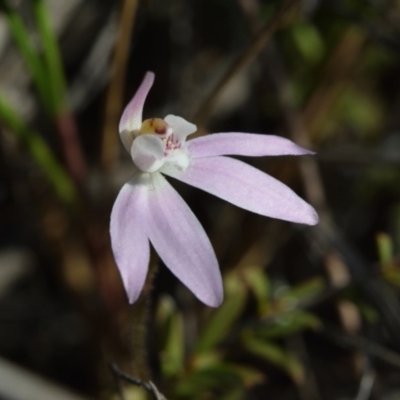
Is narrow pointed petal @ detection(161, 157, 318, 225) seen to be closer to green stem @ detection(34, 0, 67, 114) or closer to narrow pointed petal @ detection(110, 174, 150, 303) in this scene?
narrow pointed petal @ detection(110, 174, 150, 303)

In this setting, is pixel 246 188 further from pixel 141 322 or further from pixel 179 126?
pixel 141 322

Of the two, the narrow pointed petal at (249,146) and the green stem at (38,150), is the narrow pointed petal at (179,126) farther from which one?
the green stem at (38,150)

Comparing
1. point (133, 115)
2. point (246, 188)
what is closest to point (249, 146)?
point (246, 188)

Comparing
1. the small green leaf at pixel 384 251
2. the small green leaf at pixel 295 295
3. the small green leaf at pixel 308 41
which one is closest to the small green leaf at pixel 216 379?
the small green leaf at pixel 295 295

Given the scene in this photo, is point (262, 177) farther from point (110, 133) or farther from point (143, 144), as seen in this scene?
point (110, 133)

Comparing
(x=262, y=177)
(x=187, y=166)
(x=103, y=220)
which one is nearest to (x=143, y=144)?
(x=187, y=166)

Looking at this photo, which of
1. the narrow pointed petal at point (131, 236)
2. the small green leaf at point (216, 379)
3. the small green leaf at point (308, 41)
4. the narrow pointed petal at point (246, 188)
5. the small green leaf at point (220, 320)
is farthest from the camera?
the small green leaf at point (308, 41)

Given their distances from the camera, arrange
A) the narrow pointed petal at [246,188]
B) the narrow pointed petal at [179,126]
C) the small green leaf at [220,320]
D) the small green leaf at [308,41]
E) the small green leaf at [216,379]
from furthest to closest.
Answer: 1. the small green leaf at [308,41]
2. the small green leaf at [220,320]
3. the small green leaf at [216,379]
4. the narrow pointed petal at [179,126]
5. the narrow pointed petal at [246,188]
